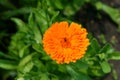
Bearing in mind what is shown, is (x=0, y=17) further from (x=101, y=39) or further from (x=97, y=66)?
(x=97, y=66)

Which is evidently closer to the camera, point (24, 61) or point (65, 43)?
point (65, 43)

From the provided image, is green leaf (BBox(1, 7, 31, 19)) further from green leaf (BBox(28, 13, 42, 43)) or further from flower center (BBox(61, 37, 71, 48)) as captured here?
flower center (BBox(61, 37, 71, 48))

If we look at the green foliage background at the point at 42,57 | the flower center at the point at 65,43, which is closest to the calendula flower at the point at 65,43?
the flower center at the point at 65,43

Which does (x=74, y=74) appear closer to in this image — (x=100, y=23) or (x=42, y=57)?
(x=42, y=57)

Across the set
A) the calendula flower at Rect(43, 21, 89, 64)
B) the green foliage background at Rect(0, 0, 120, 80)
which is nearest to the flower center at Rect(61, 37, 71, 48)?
the calendula flower at Rect(43, 21, 89, 64)

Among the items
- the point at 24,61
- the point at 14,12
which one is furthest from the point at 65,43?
the point at 14,12

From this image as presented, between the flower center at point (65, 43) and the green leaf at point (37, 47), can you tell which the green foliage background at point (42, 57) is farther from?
the flower center at point (65, 43)

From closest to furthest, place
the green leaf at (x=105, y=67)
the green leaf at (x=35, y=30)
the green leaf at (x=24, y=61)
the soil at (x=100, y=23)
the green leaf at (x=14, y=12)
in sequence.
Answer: the green leaf at (x=105, y=67), the green leaf at (x=35, y=30), the green leaf at (x=24, y=61), the green leaf at (x=14, y=12), the soil at (x=100, y=23)
